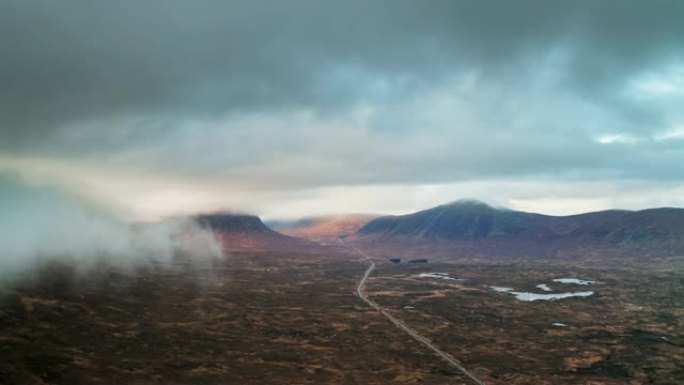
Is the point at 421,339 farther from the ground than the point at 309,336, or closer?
closer

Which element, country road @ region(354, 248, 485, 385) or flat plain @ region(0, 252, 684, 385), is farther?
country road @ region(354, 248, 485, 385)

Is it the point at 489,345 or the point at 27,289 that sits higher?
the point at 27,289

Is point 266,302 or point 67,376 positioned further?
point 266,302

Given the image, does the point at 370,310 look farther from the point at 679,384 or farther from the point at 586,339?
the point at 679,384

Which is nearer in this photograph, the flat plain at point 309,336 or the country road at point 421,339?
the flat plain at point 309,336

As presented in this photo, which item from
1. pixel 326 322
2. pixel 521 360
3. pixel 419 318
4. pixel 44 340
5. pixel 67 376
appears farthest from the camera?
pixel 419 318

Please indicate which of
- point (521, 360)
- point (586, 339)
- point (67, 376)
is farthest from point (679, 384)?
point (67, 376)

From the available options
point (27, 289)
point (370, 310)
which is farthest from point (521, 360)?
point (27, 289)

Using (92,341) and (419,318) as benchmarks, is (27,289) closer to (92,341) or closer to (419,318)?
(92,341)

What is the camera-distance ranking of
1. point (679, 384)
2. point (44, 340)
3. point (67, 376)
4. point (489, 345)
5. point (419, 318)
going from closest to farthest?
point (67, 376), point (679, 384), point (44, 340), point (489, 345), point (419, 318)

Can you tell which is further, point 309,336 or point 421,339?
point 421,339
